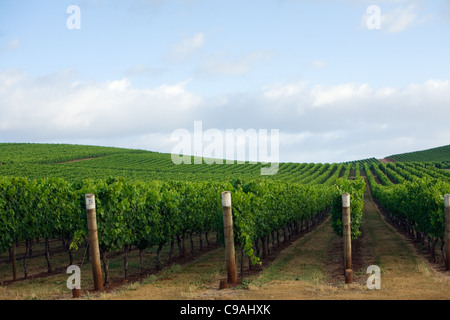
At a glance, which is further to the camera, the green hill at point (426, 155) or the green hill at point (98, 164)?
the green hill at point (426, 155)

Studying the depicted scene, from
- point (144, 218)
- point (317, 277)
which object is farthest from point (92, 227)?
point (317, 277)

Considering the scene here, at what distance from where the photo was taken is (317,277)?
15.8 m

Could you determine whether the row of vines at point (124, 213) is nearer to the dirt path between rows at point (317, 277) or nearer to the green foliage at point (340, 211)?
the green foliage at point (340, 211)

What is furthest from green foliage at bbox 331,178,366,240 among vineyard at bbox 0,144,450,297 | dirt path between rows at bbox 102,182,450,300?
dirt path between rows at bbox 102,182,450,300

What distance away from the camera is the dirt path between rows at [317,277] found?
38.1ft

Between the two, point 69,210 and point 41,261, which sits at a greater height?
point 69,210

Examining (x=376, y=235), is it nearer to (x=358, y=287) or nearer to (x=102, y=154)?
(x=358, y=287)

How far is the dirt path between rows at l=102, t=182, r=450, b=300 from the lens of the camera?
11602mm

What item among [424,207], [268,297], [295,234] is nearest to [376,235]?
[295,234]

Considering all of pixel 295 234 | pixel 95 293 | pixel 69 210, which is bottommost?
pixel 295 234

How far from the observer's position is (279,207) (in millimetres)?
24594
